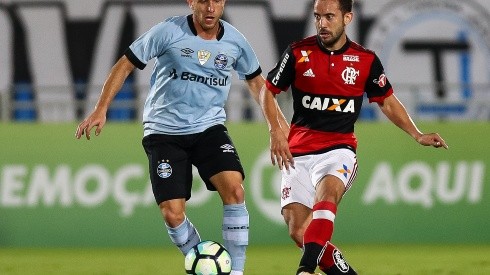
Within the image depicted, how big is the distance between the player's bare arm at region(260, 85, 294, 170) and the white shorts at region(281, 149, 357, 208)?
27 centimetres

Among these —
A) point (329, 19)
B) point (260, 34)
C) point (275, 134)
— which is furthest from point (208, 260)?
point (260, 34)

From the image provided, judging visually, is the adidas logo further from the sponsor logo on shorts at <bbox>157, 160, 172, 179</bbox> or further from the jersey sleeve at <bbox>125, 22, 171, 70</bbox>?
the sponsor logo on shorts at <bbox>157, 160, 172, 179</bbox>

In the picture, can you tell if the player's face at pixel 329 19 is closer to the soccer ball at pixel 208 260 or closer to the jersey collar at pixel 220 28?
the jersey collar at pixel 220 28

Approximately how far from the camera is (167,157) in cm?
939

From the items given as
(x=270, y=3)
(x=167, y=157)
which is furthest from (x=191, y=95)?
(x=270, y=3)

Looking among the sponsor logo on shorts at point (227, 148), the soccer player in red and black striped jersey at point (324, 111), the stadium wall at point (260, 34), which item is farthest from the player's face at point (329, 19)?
the stadium wall at point (260, 34)

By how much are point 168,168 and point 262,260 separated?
390 cm

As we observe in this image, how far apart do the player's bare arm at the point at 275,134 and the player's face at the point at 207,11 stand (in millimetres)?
645

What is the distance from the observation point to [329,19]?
9.07 meters

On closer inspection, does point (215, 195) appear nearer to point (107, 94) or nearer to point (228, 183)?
point (228, 183)

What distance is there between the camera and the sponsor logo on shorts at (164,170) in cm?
934

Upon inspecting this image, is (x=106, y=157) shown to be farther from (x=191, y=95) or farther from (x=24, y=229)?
(x=191, y=95)

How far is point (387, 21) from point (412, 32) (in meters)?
0.49

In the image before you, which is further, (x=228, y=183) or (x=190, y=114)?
(x=190, y=114)
